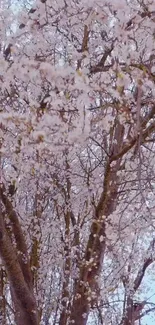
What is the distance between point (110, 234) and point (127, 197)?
1104mm

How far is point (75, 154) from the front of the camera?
581cm

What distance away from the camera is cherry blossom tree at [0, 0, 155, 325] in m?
3.20

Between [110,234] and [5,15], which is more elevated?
[5,15]

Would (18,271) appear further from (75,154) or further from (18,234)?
(75,154)

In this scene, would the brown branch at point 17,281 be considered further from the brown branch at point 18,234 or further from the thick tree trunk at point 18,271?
the brown branch at point 18,234

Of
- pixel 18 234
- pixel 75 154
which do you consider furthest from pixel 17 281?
pixel 75 154

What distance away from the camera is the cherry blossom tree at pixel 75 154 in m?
3.20

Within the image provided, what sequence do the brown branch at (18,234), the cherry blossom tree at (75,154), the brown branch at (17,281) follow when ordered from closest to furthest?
1. the cherry blossom tree at (75,154)
2. the brown branch at (17,281)
3. the brown branch at (18,234)

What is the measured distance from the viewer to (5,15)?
495 centimetres

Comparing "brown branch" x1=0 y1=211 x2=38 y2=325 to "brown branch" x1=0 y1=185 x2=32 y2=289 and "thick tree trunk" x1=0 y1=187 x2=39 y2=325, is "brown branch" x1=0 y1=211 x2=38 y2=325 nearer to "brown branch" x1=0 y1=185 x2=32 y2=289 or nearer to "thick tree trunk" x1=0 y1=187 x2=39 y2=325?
"thick tree trunk" x1=0 y1=187 x2=39 y2=325

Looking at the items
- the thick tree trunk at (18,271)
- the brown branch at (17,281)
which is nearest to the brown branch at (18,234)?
the thick tree trunk at (18,271)

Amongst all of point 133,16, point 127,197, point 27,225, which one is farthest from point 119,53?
point 27,225

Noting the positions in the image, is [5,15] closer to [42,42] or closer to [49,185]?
[42,42]

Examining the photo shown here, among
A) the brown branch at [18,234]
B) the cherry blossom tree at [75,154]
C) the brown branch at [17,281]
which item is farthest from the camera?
the brown branch at [18,234]
